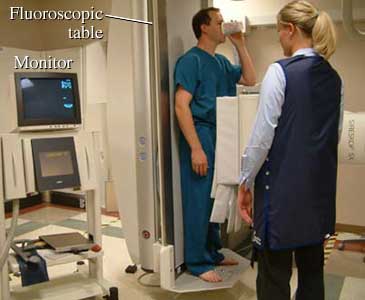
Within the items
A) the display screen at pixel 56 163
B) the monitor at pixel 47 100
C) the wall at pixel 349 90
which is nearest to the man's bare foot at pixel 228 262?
the display screen at pixel 56 163

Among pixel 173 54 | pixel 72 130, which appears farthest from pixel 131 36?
pixel 72 130

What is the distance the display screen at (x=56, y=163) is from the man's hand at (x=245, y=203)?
1015mm

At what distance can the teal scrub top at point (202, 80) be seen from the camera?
2.28 meters

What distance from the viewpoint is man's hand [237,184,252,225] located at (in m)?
1.67

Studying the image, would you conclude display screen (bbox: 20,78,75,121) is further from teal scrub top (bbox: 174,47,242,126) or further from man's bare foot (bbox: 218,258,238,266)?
man's bare foot (bbox: 218,258,238,266)

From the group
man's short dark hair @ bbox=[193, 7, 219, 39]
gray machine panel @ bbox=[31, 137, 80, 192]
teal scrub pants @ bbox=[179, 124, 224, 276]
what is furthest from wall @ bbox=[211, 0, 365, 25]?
gray machine panel @ bbox=[31, 137, 80, 192]

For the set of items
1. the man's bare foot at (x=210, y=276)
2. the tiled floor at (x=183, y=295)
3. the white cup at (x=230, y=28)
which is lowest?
the tiled floor at (x=183, y=295)

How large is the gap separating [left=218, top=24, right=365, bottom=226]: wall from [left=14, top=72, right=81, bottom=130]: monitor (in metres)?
1.96

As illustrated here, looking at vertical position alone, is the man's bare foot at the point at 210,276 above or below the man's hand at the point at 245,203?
below

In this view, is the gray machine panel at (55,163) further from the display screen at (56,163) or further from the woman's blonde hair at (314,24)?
the woman's blonde hair at (314,24)

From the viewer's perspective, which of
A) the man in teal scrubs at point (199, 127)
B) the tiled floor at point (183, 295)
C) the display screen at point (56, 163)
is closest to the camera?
the display screen at point (56, 163)

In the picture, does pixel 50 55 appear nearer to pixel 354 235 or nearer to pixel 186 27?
pixel 186 27

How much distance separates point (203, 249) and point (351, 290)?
0.95 m

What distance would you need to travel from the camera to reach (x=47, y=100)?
7.34 feet
